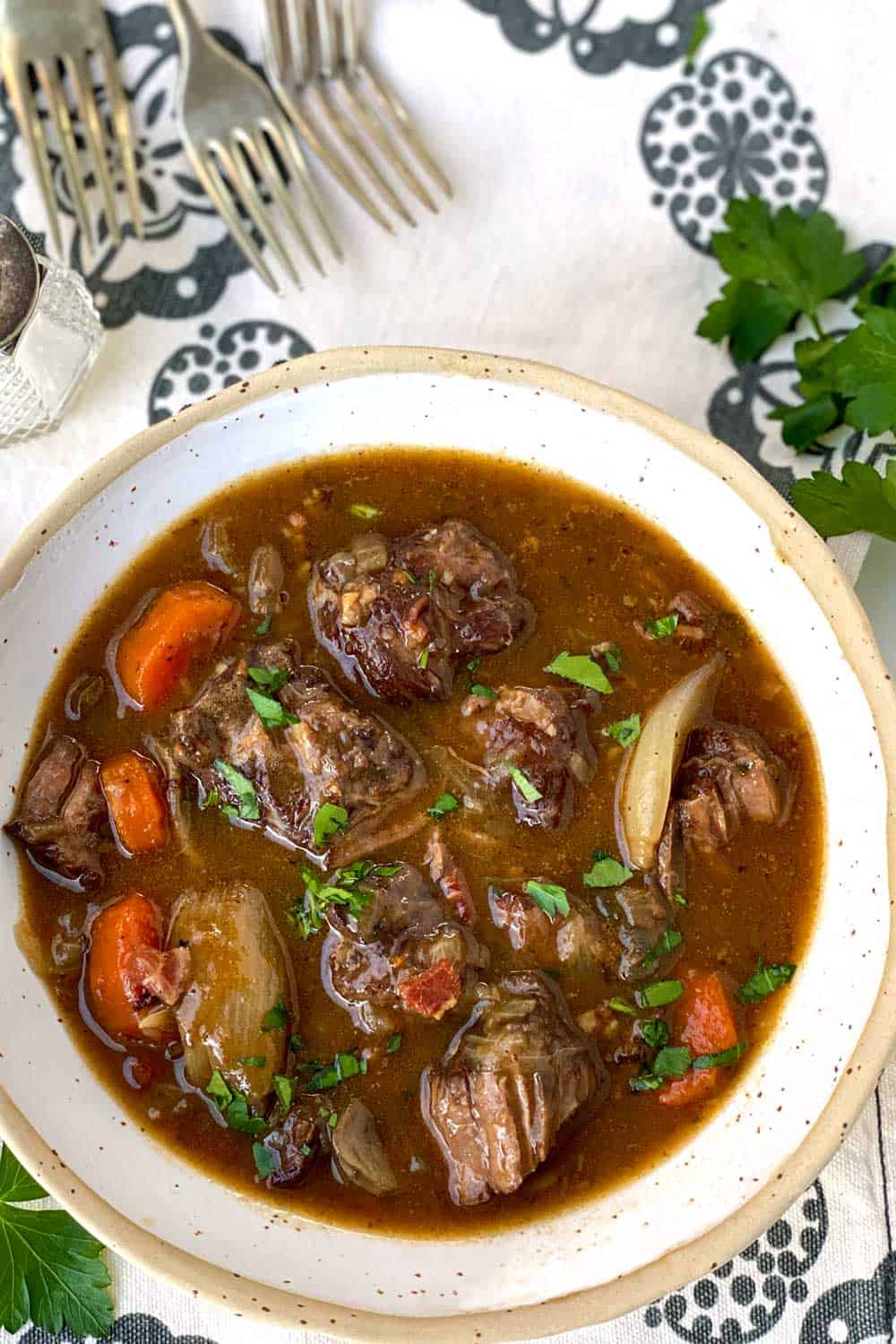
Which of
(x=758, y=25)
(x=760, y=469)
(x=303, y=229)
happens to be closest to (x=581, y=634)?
(x=760, y=469)

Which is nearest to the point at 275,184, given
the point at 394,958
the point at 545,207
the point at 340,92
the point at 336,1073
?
the point at 340,92

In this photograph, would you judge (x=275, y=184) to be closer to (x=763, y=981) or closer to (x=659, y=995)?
(x=659, y=995)

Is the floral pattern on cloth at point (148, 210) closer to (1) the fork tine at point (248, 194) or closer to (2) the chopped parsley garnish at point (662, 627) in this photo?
(1) the fork tine at point (248, 194)

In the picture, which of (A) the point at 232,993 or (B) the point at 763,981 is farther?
(B) the point at 763,981

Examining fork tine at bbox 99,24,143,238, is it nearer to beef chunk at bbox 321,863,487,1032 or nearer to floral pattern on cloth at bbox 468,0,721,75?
floral pattern on cloth at bbox 468,0,721,75

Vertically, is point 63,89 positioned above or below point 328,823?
above

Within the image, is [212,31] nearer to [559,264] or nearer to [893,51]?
[559,264]

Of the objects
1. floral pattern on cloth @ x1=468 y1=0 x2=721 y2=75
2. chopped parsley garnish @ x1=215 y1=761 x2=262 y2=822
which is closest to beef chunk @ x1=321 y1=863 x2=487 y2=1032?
chopped parsley garnish @ x1=215 y1=761 x2=262 y2=822
